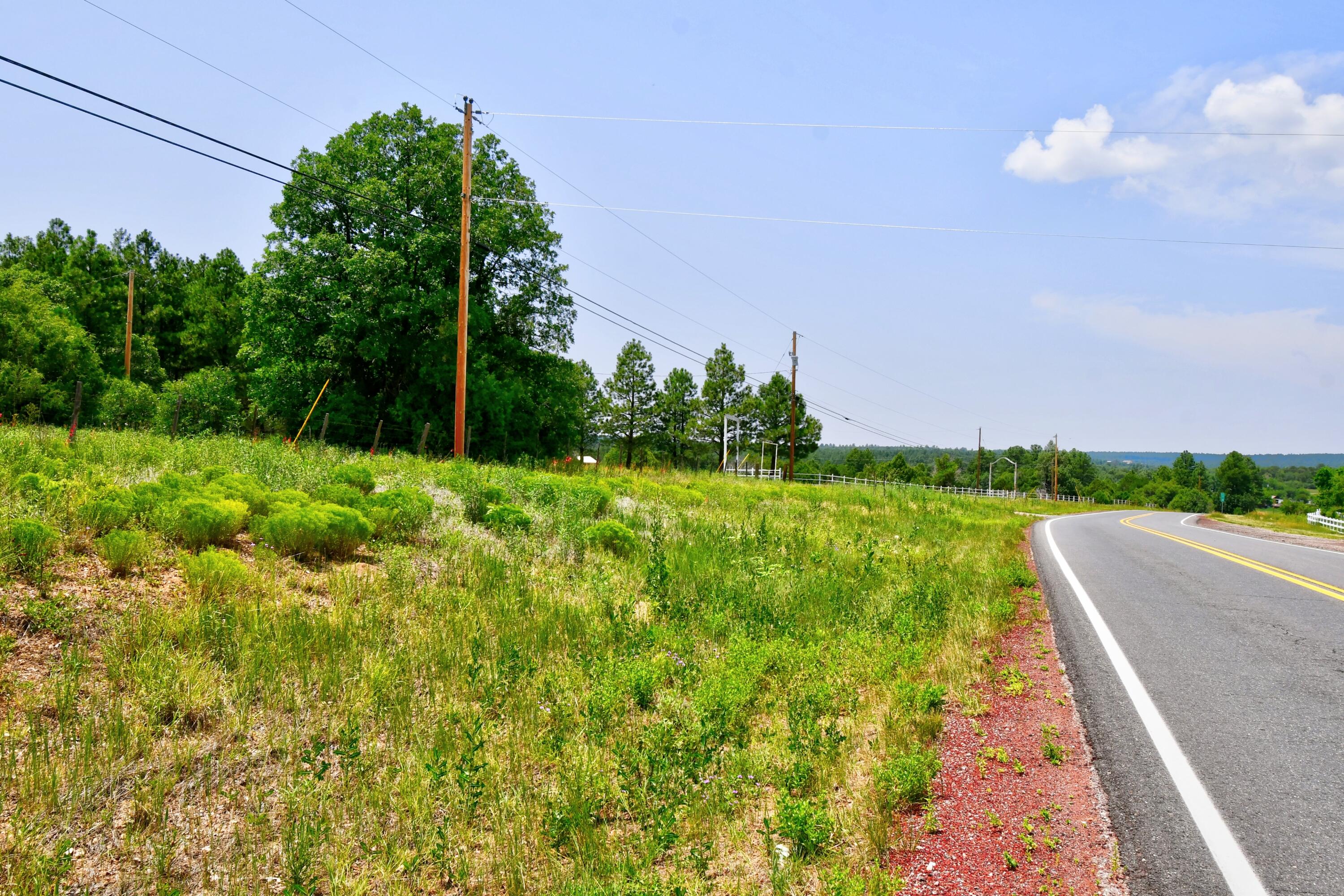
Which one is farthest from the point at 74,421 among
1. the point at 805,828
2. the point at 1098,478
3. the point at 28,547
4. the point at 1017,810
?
the point at 1098,478

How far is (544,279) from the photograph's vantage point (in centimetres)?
2914

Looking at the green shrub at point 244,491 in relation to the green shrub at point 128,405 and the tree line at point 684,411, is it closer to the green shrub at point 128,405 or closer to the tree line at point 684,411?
the green shrub at point 128,405

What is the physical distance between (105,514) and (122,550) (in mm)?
896

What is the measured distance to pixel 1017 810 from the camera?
3.32m

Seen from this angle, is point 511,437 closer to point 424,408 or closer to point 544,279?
point 424,408

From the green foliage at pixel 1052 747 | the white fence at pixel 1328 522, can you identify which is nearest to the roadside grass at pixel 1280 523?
the white fence at pixel 1328 522

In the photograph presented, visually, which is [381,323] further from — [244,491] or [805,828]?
[805,828]

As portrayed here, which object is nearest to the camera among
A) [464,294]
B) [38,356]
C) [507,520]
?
[507,520]

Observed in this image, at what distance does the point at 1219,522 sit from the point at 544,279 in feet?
129

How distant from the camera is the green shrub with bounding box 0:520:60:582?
4.88 metres

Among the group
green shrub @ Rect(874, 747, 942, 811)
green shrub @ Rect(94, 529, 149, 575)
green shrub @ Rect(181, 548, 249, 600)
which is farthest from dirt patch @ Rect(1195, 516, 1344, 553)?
green shrub @ Rect(94, 529, 149, 575)

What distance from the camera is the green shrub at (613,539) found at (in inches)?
353

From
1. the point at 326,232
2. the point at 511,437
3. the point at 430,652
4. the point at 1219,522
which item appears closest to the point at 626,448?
the point at 511,437

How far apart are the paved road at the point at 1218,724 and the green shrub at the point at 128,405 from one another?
4406 centimetres
